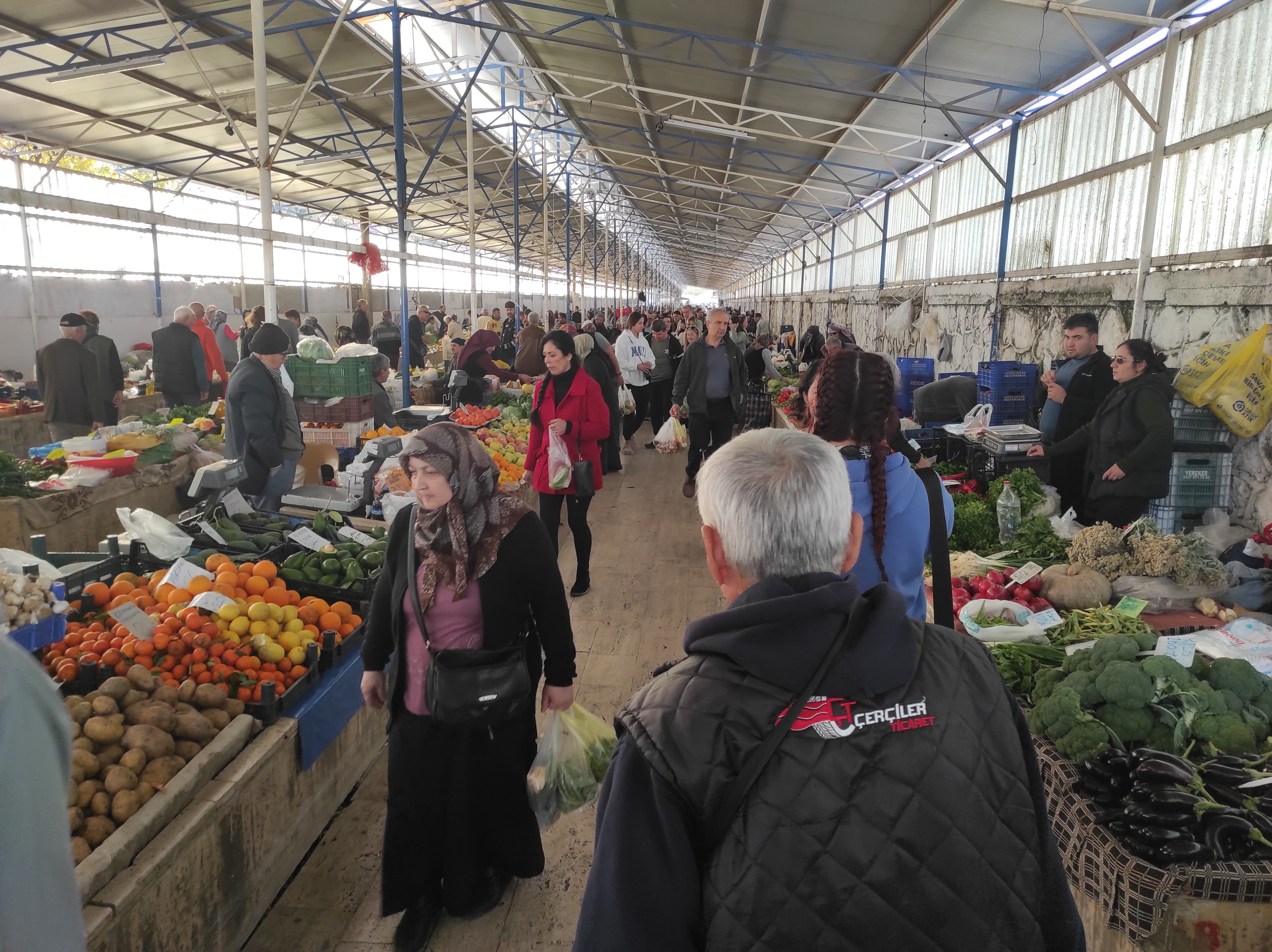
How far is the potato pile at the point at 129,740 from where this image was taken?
7.09 feet

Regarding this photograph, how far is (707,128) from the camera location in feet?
38.4

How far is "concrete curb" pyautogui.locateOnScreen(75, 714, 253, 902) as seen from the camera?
1947mm

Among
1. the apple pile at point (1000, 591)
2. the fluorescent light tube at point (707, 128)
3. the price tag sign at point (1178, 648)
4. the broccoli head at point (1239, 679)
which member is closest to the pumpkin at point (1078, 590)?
the apple pile at point (1000, 591)

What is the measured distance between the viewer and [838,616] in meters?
1.08

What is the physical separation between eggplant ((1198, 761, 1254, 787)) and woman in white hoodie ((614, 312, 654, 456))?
25.1 feet

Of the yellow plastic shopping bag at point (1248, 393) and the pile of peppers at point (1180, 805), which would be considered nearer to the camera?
the pile of peppers at point (1180, 805)

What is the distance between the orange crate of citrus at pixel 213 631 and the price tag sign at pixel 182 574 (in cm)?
3

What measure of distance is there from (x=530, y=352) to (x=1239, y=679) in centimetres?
777

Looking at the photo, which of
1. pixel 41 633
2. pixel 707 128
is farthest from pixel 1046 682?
pixel 707 128

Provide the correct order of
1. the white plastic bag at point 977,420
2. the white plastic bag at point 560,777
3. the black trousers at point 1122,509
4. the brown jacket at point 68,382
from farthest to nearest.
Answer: the brown jacket at point 68,382 → the white plastic bag at point 977,420 → the black trousers at point 1122,509 → the white plastic bag at point 560,777

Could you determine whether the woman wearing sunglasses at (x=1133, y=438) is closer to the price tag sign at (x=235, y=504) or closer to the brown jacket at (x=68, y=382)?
the price tag sign at (x=235, y=504)

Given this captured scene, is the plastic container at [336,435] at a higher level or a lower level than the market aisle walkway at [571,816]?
higher

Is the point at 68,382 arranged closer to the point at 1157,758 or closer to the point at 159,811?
the point at 159,811

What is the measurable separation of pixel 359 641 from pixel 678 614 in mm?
2211
